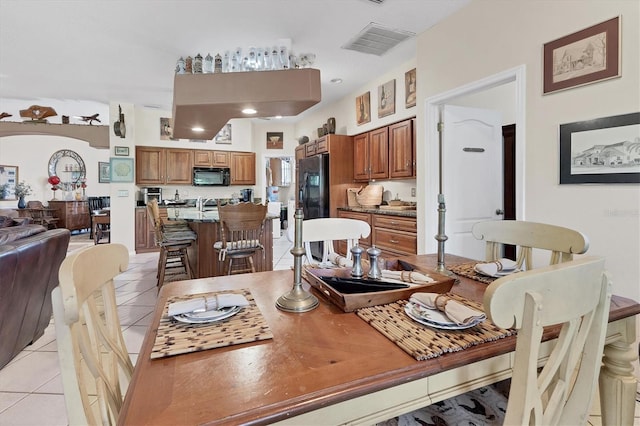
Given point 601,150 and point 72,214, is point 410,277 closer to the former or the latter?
point 601,150

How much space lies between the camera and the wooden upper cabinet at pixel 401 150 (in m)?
3.87

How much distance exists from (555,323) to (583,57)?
2.14 meters

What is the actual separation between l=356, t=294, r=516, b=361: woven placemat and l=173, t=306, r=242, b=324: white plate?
40cm

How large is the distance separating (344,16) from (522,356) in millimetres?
3121

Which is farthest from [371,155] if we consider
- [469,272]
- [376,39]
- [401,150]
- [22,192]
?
[22,192]

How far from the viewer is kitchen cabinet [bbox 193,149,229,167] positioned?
21.5 ft

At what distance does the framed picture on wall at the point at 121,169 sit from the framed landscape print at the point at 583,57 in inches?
242

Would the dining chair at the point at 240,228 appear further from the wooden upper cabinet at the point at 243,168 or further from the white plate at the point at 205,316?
the wooden upper cabinet at the point at 243,168

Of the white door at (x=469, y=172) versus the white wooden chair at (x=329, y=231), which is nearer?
the white wooden chair at (x=329, y=231)

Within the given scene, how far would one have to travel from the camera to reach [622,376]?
1101mm

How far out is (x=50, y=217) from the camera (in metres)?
8.06

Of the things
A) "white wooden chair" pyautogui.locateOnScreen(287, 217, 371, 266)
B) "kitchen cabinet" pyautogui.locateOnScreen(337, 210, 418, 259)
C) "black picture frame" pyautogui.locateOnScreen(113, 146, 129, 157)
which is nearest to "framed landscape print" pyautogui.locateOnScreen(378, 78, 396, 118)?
"kitchen cabinet" pyautogui.locateOnScreen(337, 210, 418, 259)

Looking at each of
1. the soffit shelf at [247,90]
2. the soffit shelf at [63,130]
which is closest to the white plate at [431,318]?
the soffit shelf at [247,90]

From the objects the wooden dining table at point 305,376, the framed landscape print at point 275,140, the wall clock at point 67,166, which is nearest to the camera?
the wooden dining table at point 305,376
